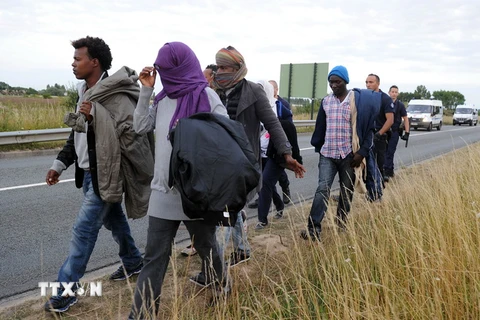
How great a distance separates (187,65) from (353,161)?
8.27 ft

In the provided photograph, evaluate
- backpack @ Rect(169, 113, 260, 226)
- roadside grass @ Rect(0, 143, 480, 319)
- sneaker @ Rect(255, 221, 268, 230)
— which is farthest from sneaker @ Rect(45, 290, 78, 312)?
sneaker @ Rect(255, 221, 268, 230)

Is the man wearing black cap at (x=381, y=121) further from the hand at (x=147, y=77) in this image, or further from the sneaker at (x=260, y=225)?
the hand at (x=147, y=77)

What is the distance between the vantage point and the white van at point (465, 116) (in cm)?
4433

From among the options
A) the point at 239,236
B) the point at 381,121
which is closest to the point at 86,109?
the point at 239,236

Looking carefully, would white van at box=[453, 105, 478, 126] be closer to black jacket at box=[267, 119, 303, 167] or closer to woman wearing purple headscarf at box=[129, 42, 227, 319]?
black jacket at box=[267, 119, 303, 167]

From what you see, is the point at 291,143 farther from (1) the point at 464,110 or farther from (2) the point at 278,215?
(1) the point at 464,110

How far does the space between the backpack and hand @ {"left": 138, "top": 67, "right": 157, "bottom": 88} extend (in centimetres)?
42

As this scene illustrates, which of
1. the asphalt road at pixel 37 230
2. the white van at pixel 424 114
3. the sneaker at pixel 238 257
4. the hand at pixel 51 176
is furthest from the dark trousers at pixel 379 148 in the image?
the white van at pixel 424 114

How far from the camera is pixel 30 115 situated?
1366cm

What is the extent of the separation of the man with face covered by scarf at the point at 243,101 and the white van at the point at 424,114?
28.5m

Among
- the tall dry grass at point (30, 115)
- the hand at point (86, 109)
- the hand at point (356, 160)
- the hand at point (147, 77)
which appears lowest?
the tall dry grass at point (30, 115)

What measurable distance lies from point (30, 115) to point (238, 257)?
11737mm

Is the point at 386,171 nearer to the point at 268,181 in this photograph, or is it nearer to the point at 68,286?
the point at 268,181

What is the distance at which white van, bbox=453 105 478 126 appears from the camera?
Answer: 44.3m
